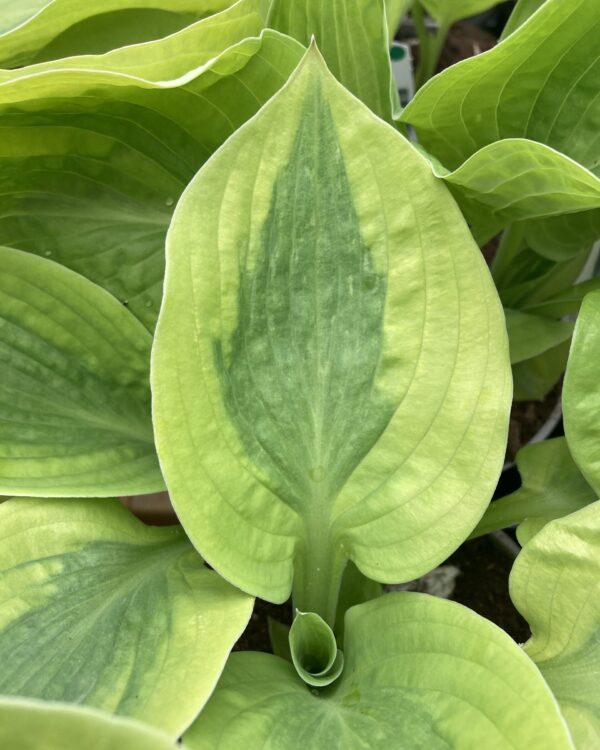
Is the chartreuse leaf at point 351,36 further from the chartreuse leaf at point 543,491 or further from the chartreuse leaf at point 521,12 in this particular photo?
the chartreuse leaf at point 543,491

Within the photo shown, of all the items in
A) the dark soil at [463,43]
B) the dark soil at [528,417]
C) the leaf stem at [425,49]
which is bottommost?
the dark soil at [528,417]

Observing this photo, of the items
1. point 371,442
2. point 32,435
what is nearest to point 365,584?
point 371,442

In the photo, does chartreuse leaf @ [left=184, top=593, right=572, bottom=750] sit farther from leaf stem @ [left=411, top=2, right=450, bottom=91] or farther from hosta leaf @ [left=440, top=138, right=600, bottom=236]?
leaf stem @ [left=411, top=2, right=450, bottom=91]

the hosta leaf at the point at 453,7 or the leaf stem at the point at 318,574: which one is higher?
the hosta leaf at the point at 453,7

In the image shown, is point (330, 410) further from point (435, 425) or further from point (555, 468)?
point (555, 468)

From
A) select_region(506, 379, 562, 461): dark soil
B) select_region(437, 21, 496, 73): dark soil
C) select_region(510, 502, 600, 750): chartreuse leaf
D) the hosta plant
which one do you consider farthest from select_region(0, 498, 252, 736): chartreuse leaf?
select_region(437, 21, 496, 73): dark soil

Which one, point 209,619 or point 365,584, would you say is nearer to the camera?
point 209,619

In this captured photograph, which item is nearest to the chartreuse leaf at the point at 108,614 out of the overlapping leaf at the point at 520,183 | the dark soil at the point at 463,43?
the overlapping leaf at the point at 520,183
